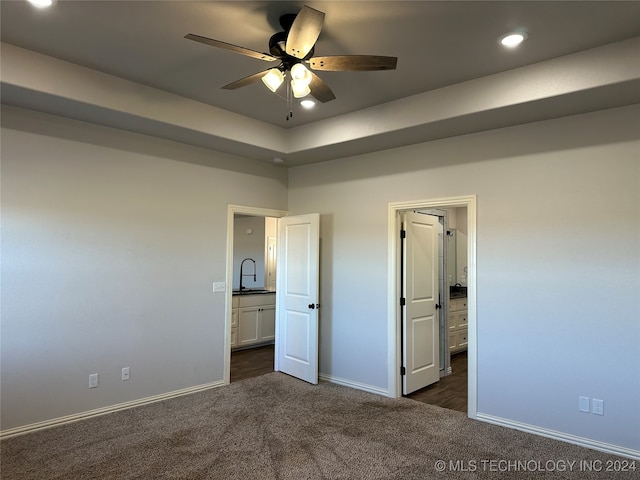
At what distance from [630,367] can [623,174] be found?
58.1 inches

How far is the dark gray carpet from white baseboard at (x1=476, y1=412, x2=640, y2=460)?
66 millimetres

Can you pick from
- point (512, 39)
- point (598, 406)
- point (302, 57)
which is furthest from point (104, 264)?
point (598, 406)

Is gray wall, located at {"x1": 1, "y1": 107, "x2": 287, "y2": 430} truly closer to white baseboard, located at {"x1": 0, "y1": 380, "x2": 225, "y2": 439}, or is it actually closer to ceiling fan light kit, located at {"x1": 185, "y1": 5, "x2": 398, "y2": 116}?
white baseboard, located at {"x1": 0, "y1": 380, "x2": 225, "y2": 439}

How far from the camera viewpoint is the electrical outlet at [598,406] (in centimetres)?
306

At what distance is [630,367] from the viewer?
2963mm

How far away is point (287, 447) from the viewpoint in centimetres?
307

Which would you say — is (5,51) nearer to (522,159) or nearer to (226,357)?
(226,357)

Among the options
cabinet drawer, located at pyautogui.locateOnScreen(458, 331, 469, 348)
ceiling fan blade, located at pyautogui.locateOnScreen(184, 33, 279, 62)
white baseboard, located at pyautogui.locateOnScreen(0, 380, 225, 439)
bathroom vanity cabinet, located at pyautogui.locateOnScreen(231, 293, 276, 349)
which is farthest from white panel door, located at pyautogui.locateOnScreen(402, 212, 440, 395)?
bathroom vanity cabinet, located at pyautogui.locateOnScreen(231, 293, 276, 349)

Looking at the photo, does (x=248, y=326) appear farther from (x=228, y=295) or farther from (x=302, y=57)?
(x=302, y=57)

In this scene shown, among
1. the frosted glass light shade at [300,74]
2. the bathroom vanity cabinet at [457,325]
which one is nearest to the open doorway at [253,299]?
the bathroom vanity cabinet at [457,325]

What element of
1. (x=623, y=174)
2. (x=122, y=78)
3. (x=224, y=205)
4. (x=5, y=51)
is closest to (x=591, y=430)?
(x=623, y=174)

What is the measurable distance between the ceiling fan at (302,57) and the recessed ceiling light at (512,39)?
951 millimetres

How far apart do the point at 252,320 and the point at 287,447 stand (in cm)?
351

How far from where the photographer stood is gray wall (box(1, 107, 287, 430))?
3.27m
